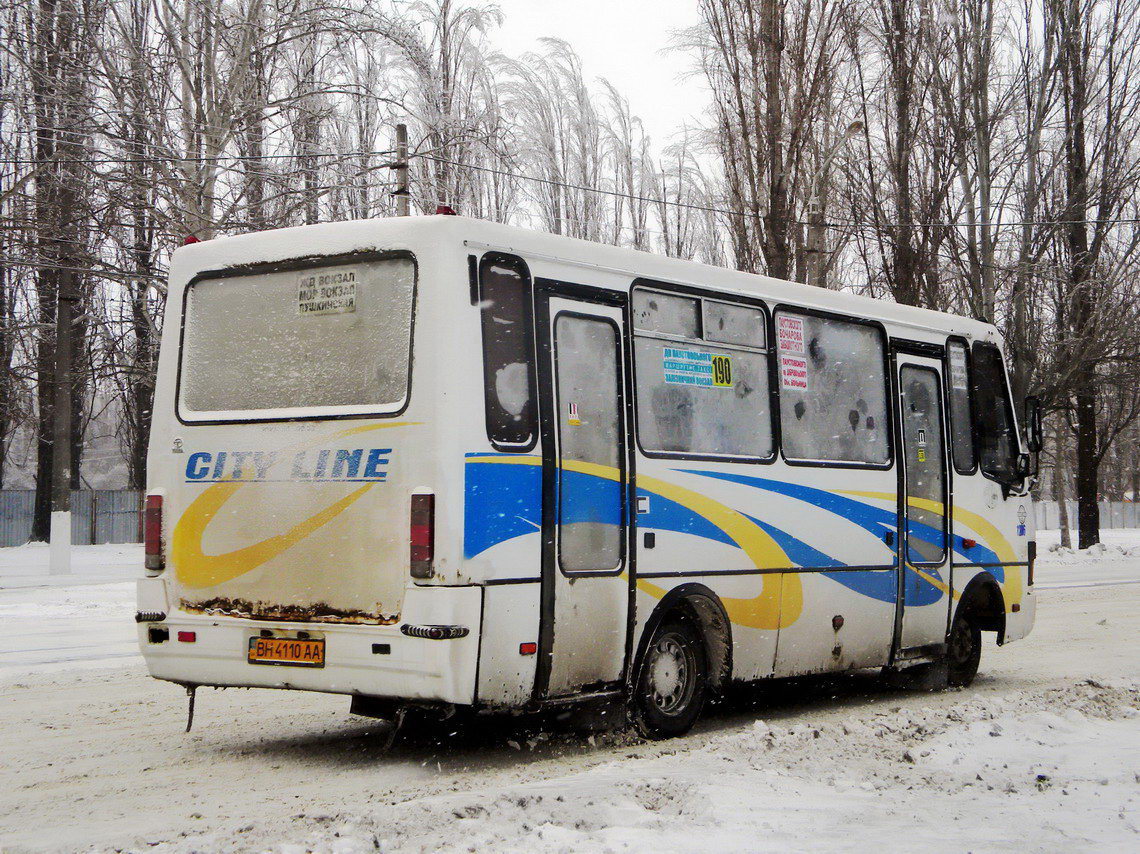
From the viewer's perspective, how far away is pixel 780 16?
83.6 ft

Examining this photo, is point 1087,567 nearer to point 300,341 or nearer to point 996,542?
point 996,542

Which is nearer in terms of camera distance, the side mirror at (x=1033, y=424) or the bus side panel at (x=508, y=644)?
the bus side panel at (x=508, y=644)

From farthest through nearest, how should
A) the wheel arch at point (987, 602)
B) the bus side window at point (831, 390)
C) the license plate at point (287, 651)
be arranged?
the wheel arch at point (987, 602) → the bus side window at point (831, 390) → the license plate at point (287, 651)

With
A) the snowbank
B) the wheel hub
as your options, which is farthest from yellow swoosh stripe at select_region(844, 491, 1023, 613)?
the wheel hub

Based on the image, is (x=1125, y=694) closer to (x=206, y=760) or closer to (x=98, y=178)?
(x=206, y=760)

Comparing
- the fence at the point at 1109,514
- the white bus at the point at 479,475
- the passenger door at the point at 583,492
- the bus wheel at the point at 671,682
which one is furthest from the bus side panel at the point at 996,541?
the fence at the point at 1109,514

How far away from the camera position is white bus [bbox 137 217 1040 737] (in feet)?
23.2

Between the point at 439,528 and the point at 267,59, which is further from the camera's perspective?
the point at 267,59

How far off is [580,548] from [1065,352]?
79.6 ft

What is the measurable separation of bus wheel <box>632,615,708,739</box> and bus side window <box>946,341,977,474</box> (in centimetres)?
373

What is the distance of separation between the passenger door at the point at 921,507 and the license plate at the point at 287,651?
512cm

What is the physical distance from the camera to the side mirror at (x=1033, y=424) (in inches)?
451

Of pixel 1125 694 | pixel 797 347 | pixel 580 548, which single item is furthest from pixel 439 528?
pixel 1125 694

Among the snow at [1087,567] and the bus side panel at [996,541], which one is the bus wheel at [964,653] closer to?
the bus side panel at [996,541]
